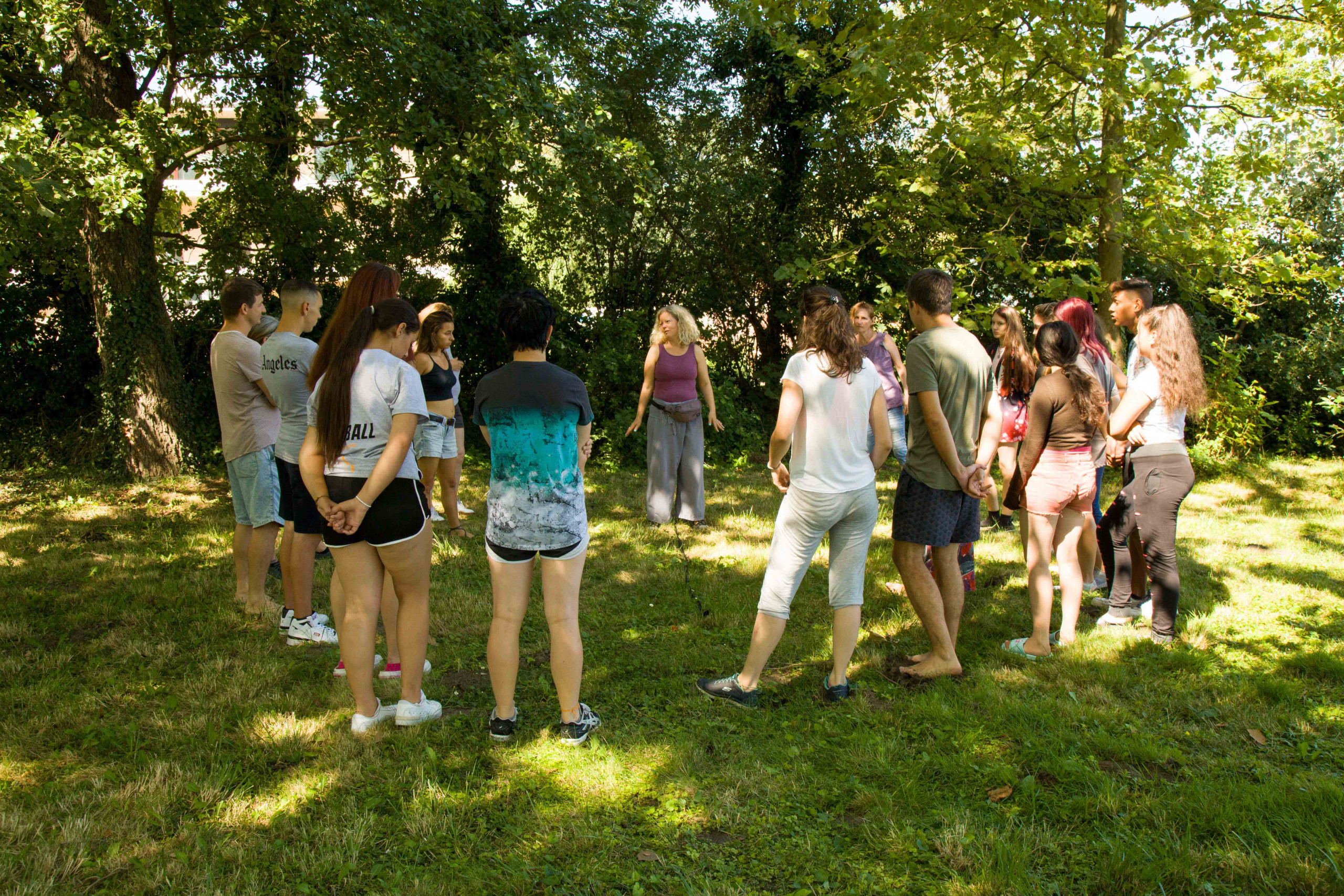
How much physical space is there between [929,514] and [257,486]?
3.91 metres

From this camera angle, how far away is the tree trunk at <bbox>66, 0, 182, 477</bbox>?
8.91 m

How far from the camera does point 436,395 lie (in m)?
6.30

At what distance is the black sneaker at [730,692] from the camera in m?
3.99

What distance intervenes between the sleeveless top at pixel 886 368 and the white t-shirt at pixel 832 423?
9.86ft

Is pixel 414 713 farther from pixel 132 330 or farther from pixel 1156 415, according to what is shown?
pixel 132 330

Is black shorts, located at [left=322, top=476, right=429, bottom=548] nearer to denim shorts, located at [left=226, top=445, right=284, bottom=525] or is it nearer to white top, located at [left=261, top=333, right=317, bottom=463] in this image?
white top, located at [left=261, top=333, right=317, bottom=463]

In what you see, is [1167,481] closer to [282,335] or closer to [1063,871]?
[1063,871]

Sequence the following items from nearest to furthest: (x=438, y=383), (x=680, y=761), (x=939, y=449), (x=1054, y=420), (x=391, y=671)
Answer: (x=680, y=761), (x=939, y=449), (x=391, y=671), (x=1054, y=420), (x=438, y=383)

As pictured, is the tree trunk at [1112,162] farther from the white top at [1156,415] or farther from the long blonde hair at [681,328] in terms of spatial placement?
the long blonde hair at [681,328]

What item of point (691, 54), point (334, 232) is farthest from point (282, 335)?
point (691, 54)

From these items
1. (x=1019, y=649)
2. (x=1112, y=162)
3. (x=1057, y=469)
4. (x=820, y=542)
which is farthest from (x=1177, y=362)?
(x=1112, y=162)

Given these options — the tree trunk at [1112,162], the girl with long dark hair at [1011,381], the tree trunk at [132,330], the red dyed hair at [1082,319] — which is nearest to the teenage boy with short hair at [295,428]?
the girl with long dark hair at [1011,381]

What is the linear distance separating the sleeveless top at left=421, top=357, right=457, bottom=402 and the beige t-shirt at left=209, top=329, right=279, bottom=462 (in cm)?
126

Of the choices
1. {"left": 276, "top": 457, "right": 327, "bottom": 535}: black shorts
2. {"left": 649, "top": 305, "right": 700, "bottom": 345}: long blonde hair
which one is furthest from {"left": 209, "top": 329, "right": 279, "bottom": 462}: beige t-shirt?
{"left": 649, "top": 305, "right": 700, "bottom": 345}: long blonde hair
